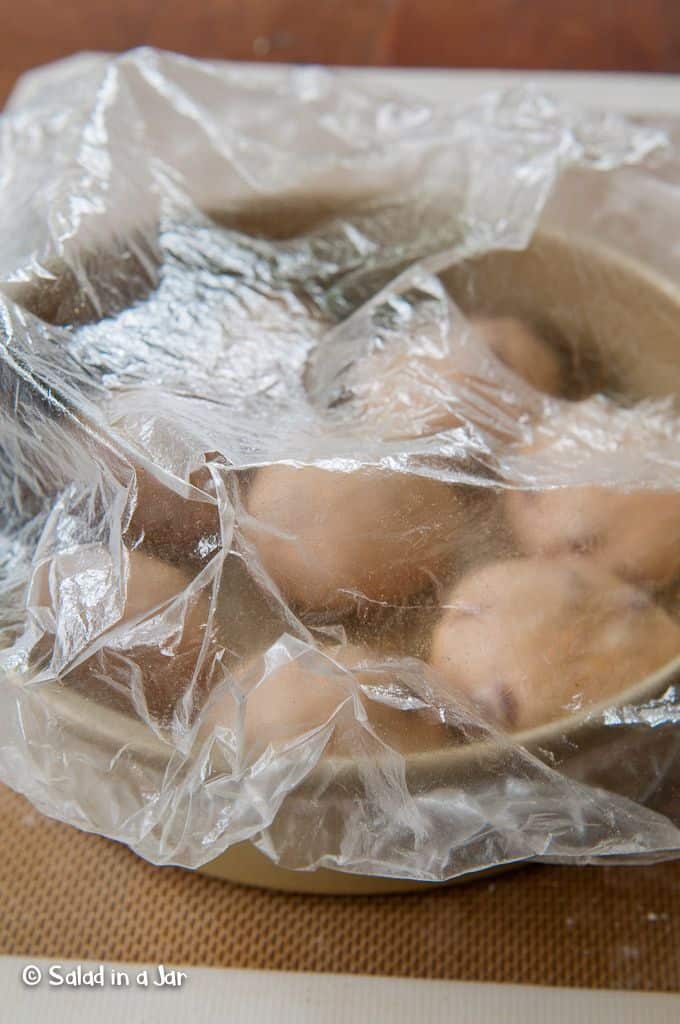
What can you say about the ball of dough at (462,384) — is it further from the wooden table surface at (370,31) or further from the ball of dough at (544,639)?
the wooden table surface at (370,31)

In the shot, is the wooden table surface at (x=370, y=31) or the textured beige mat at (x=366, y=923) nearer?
the textured beige mat at (x=366, y=923)

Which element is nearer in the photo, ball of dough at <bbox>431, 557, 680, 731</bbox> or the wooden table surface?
ball of dough at <bbox>431, 557, 680, 731</bbox>

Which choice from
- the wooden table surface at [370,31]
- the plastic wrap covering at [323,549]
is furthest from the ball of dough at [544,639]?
the wooden table surface at [370,31]

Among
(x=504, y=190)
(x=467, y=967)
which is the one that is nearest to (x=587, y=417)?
(x=504, y=190)

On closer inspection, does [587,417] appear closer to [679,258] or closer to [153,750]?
[679,258]

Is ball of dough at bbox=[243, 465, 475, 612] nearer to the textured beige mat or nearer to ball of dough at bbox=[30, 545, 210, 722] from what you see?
ball of dough at bbox=[30, 545, 210, 722]

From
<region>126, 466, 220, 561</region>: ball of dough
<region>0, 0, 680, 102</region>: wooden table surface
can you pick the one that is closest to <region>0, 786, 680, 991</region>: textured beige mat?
<region>126, 466, 220, 561</region>: ball of dough

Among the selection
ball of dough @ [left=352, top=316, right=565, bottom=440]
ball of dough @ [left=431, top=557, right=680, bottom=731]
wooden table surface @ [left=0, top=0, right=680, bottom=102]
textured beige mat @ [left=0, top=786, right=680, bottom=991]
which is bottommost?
textured beige mat @ [left=0, top=786, right=680, bottom=991]

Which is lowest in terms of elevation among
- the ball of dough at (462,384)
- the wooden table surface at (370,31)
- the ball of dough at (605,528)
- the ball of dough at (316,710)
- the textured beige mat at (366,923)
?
the textured beige mat at (366,923)
